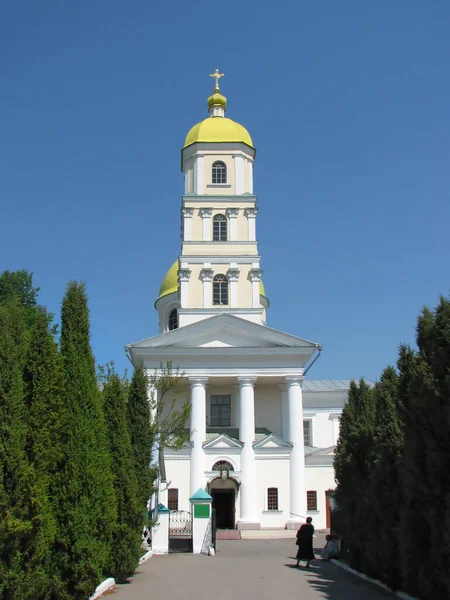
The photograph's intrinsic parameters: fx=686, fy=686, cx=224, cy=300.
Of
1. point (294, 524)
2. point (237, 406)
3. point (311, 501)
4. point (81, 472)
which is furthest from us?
point (311, 501)

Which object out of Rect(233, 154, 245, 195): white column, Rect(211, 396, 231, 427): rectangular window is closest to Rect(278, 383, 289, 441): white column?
Rect(211, 396, 231, 427): rectangular window

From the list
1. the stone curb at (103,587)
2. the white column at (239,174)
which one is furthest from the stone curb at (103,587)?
the white column at (239,174)

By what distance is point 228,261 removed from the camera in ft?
129

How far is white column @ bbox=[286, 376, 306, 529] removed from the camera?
3431 centimetres

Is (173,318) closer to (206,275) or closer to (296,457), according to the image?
(206,275)

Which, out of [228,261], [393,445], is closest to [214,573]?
[393,445]

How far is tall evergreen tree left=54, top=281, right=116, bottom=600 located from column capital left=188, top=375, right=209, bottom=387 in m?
22.6

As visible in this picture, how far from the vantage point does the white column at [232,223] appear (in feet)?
131

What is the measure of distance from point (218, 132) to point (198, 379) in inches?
617

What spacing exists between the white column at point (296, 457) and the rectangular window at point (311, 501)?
3.19m

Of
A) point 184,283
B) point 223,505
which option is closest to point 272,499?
point 223,505

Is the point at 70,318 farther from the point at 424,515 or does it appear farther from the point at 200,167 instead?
the point at 200,167

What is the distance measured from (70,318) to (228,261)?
2742 centimetres

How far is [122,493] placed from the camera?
47.9ft
